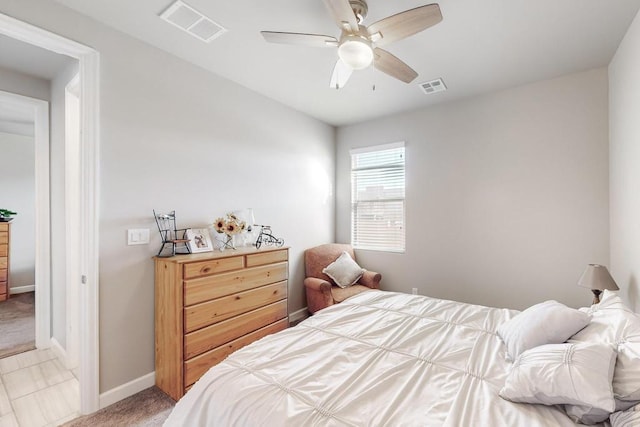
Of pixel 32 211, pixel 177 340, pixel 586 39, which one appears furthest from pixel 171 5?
pixel 32 211

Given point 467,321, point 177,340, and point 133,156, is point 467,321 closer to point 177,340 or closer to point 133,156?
point 177,340

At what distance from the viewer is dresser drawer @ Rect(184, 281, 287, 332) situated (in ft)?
7.02

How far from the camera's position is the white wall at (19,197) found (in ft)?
15.7

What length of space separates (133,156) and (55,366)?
6.72ft

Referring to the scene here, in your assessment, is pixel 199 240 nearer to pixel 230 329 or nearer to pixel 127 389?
pixel 230 329

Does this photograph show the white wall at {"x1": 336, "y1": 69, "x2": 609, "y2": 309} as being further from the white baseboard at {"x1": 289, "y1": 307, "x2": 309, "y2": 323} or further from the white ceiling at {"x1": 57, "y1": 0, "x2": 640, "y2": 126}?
the white baseboard at {"x1": 289, "y1": 307, "x2": 309, "y2": 323}

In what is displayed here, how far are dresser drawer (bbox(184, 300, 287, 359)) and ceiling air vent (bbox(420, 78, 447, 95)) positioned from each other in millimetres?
2687

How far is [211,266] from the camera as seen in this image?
2275 millimetres

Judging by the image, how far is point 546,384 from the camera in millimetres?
1063

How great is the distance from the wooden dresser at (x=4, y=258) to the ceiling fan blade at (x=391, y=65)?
19.9 ft

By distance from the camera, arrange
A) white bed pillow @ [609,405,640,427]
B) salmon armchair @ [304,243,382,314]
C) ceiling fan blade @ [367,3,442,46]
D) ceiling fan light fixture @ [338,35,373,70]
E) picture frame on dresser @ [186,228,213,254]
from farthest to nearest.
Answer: salmon armchair @ [304,243,382,314] → picture frame on dresser @ [186,228,213,254] → ceiling fan light fixture @ [338,35,373,70] → ceiling fan blade @ [367,3,442,46] → white bed pillow @ [609,405,640,427]

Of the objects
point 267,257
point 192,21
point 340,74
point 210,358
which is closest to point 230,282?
point 267,257

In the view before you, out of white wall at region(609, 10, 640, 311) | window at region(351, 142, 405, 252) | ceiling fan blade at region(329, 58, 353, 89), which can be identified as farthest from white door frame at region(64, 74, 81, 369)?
white wall at region(609, 10, 640, 311)

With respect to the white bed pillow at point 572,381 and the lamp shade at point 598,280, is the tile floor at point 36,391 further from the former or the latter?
the lamp shade at point 598,280
